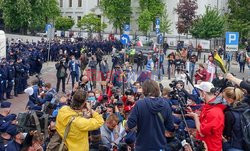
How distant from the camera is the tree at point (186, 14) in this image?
189 feet

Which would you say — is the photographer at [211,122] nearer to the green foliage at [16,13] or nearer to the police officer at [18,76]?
the police officer at [18,76]


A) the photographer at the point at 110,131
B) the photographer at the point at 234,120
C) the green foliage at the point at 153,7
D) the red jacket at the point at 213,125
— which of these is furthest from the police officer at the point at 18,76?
the green foliage at the point at 153,7

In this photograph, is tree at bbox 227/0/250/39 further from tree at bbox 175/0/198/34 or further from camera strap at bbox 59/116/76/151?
camera strap at bbox 59/116/76/151

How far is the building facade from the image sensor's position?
62250mm

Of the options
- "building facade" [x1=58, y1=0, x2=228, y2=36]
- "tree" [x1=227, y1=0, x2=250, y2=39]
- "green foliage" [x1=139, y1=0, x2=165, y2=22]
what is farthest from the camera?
"building facade" [x1=58, y1=0, x2=228, y2=36]

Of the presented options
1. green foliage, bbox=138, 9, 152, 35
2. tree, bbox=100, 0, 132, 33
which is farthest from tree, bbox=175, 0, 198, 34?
tree, bbox=100, 0, 132, 33

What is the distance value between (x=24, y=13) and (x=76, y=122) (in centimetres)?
4946

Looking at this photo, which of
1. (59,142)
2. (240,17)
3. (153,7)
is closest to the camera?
(59,142)

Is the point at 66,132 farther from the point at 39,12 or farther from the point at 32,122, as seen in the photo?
the point at 39,12

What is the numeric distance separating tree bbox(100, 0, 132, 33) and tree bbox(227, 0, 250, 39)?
43.7 feet

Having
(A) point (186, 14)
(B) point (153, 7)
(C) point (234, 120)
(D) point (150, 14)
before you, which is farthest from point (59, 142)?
(B) point (153, 7)

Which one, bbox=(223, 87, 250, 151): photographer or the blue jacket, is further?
bbox=(223, 87, 250, 151): photographer

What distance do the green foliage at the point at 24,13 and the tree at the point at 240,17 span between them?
2220 centimetres

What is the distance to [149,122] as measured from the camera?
21.5 ft
